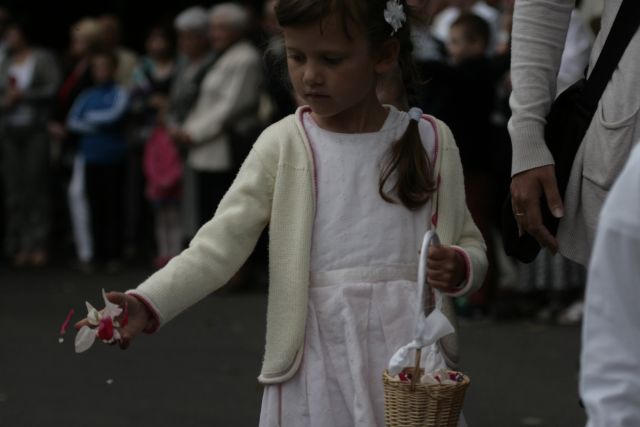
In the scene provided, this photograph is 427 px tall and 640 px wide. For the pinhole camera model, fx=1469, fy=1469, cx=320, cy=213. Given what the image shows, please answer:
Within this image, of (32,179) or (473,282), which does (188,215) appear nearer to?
(32,179)

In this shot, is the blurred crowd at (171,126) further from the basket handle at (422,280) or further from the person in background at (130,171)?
the basket handle at (422,280)

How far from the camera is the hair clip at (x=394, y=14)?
12.9 feet

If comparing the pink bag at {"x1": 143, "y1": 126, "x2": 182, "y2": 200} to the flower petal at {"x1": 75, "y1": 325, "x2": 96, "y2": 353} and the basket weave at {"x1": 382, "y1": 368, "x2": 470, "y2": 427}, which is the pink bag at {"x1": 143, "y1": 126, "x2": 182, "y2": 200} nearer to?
the flower petal at {"x1": 75, "y1": 325, "x2": 96, "y2": 353}

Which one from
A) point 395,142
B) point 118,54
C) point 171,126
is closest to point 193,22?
point 171,126

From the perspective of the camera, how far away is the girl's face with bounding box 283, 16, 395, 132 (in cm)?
379

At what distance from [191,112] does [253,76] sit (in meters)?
0.62

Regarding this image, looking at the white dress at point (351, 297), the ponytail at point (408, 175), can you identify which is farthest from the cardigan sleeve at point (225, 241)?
the ponytail at point (408, 175)

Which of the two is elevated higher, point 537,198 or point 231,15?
point 537,198

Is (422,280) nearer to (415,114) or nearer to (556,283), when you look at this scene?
(415,114)

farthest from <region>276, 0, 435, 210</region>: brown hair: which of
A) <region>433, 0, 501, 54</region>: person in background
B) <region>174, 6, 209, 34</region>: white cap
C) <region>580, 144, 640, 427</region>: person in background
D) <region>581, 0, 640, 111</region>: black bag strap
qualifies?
<region>174, 6, 209, 34</region>: white cap

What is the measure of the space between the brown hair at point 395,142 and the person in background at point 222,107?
6.78 metres

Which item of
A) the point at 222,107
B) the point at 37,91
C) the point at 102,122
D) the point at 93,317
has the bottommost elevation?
the point at 102,122

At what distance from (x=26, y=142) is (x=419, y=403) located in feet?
33.1

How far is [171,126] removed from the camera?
1148 centimetres
